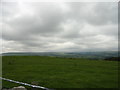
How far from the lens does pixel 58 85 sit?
10688 millimetres

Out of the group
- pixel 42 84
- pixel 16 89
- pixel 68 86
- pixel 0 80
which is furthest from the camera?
pixel 0 80

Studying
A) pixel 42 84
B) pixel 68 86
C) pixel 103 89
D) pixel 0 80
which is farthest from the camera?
pixel 0 80

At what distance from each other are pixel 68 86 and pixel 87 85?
62.2 inches

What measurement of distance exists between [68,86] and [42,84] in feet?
7.79

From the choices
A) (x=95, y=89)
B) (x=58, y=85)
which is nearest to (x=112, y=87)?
(x=95, y=89)

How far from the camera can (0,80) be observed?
42.0ft

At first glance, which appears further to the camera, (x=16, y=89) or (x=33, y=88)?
(x=33, y=88)

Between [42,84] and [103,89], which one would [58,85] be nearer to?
[42,84]

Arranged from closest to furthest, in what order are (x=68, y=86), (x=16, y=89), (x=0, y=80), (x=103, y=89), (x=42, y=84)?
(x=16, y=89)
(x=103, y=89)
(x=68, y=86)
(x=42, y=84)
(x=0, y=80)

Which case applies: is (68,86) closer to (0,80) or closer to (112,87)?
(112,87)

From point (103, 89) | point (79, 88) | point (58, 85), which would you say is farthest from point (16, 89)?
point (103, 89)

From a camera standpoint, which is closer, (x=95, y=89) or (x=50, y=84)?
(x=95, y=89)

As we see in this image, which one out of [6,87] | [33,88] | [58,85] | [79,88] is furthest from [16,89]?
[79,88]

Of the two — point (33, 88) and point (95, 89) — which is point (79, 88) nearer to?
point (95, 89)
